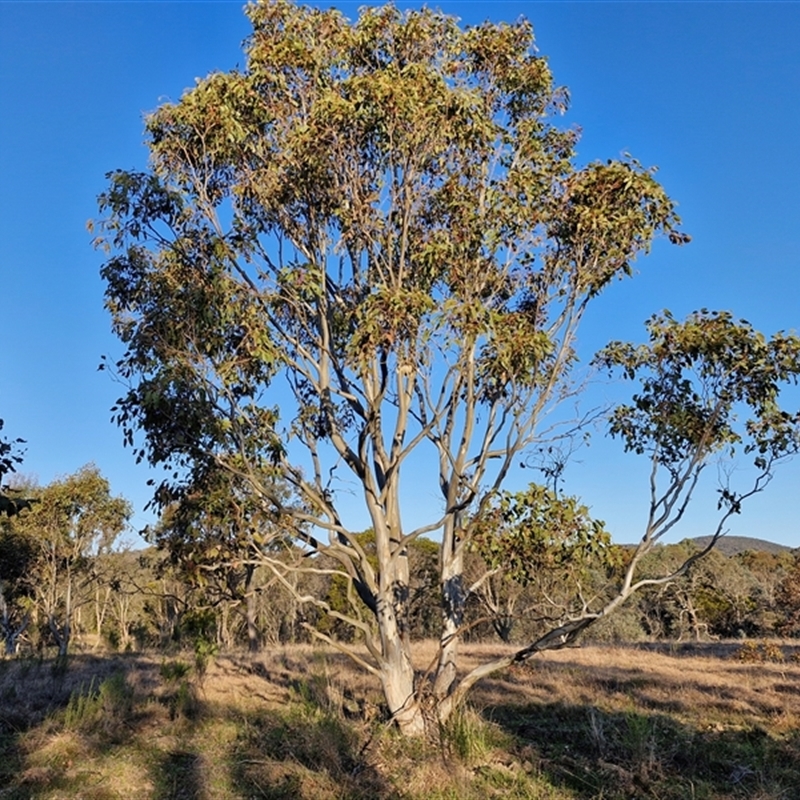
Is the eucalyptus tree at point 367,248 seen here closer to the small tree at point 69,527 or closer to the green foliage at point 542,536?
the green foliage at point 542,536

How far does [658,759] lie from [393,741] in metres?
2.66

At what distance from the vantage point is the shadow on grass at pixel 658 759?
579cm

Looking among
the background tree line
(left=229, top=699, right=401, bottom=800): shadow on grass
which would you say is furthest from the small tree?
(left=229, top=699, right=401, bottom=800): shadow on grass

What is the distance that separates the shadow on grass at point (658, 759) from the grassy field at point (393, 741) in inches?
0.9

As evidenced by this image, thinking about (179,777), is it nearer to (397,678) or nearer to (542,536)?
(397,678)

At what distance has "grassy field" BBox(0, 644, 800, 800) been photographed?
5.97 metres

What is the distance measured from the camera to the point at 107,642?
1028 inches

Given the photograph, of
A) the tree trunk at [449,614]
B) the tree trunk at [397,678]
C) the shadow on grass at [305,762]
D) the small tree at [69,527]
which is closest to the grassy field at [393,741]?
the shadow on grass at [305,762]

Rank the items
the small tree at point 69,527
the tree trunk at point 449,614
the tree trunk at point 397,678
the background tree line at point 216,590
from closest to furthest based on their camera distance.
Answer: the tree trunk at point 397,678
the tree trunk at point 449,614
the background tree line at point 216,590
the small tree at point 69,527

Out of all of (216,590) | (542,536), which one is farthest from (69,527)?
(542,536)

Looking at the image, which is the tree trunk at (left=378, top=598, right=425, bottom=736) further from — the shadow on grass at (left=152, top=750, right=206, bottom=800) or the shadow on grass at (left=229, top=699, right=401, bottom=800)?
the shadow on grass at (left=152, top=750, right=206, bottom=800)

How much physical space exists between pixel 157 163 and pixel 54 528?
61.0 ft

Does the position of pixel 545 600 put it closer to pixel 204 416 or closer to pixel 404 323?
pixel 404 323

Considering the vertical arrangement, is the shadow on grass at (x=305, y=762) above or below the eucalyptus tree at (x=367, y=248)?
below
